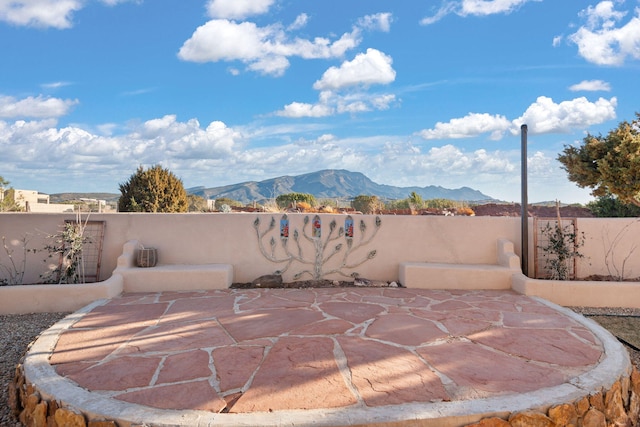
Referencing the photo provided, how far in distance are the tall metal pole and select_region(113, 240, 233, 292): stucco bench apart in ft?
18.1

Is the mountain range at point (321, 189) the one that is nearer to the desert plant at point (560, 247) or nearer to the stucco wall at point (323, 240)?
the stucco wall at point (323, 240)

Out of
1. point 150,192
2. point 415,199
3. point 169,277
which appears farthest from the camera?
point 415,199

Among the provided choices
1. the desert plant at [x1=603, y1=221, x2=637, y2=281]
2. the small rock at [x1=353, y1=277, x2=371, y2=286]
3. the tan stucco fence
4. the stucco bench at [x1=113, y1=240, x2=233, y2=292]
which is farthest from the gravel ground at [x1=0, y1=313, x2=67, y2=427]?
the desert plant at [x1=603, y1=221, x2=637, y2=281]

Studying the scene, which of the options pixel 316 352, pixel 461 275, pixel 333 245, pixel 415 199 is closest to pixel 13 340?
pixel 316 352

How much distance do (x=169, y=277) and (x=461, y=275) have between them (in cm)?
507

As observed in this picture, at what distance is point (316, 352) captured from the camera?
3.76 m

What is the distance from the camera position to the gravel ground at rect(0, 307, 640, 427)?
12.1 feet

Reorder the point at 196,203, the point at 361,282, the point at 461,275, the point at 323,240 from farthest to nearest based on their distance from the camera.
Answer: the point at 196,203 < the point at 323,240 < the point at 361,282 < the point at 461,275

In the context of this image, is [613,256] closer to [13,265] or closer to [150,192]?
[13,265]

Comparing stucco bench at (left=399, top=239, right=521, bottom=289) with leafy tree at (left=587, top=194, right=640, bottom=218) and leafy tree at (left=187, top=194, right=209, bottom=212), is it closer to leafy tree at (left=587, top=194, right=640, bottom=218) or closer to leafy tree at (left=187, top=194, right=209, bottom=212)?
leafy tree at (left=587, top=194, right=640, bottom=218)

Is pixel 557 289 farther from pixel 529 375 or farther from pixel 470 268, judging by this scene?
pixel 529 375

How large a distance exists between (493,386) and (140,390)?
2.64 meters

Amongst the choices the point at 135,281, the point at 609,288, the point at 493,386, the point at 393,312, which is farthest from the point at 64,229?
the point at 609,288

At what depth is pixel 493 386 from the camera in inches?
120
